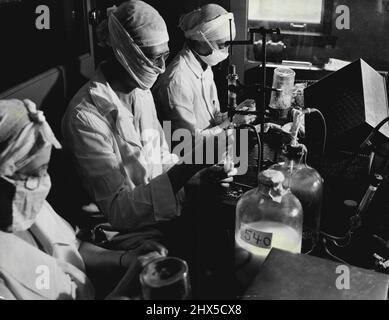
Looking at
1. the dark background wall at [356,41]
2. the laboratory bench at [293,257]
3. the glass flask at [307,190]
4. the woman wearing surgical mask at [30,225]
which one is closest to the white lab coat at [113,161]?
the laboratory bench at [293,257]

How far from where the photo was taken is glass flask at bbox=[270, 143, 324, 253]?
5.08 feet

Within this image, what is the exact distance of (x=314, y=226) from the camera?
1.59 m

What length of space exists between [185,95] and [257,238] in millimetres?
1925

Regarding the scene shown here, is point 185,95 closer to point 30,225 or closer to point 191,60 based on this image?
point 191,60

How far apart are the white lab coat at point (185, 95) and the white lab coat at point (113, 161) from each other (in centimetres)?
79

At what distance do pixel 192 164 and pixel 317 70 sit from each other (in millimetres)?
2096

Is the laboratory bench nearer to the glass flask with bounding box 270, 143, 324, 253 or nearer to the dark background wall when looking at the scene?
the glass flask with bounding box 270, 143, 324, 253

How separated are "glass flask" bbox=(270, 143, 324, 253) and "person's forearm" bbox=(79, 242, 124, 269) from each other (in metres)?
0.74

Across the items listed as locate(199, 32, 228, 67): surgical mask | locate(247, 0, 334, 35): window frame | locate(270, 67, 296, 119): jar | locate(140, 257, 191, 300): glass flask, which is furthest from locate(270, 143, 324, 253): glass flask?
locate(247, 0, 334, 35): window frame

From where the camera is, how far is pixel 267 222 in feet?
4.32

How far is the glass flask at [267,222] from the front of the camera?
4.11 feet
